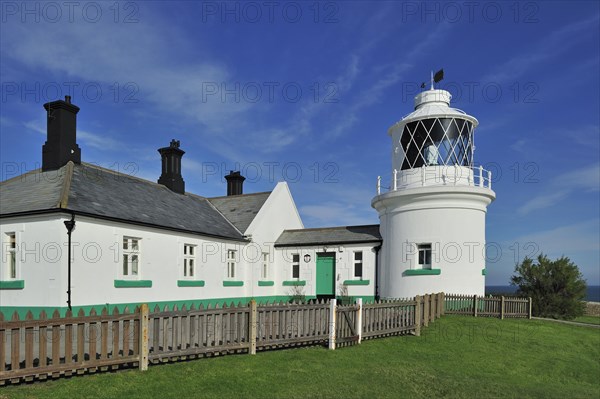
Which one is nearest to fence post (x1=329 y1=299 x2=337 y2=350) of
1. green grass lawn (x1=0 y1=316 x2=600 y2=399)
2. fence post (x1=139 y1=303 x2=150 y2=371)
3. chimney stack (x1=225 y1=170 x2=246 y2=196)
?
green grass lawn (x1=0 y1=316 x2=600 y2=399)

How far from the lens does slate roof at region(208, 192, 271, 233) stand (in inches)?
993

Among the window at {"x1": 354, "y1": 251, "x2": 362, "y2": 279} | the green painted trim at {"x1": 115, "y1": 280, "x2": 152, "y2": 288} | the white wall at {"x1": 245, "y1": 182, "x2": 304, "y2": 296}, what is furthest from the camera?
the white wall at {"x1": 245, "y1": 182, "x2": 304, "y2": 296}

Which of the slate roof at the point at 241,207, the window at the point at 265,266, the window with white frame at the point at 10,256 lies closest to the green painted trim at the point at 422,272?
the window at the point at 265,266

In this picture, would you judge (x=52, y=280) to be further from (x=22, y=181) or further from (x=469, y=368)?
(x=469, y=368)

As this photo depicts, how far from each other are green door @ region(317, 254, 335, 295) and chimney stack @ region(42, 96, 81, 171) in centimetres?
1258

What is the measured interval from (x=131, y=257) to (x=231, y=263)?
665 centimetres

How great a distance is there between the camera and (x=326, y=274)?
2362 centimetres

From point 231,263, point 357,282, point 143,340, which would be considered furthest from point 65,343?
point 357,282

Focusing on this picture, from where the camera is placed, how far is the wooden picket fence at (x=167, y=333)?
7.91m

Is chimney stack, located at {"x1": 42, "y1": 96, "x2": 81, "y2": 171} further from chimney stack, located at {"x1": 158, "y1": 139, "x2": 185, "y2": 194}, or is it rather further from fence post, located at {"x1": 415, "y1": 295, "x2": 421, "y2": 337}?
fence post, located at {"x1": 415, "y1": 295, "x2": 421, "y2": 337}

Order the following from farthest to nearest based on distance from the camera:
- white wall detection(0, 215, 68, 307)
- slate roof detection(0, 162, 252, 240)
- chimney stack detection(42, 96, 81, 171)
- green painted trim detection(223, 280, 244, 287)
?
1. green painted trim detection(223, 280, 244, 287)
2. chimney stack detection(42, 96, 81, 171)
3. slate roof detection(0, 162, 252, 240)
4. white wall detection(0, 215, 68, 307)

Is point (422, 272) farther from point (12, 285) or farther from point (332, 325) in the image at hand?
point (12, 285)

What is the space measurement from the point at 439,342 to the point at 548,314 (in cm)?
1130

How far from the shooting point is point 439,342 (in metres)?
14.3
